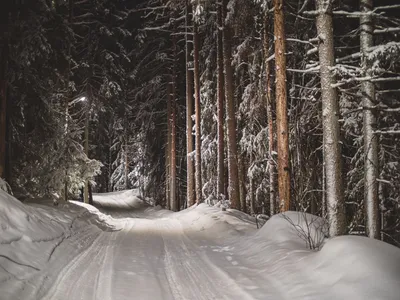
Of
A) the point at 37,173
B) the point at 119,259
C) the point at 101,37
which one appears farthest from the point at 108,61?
the point at 119,259

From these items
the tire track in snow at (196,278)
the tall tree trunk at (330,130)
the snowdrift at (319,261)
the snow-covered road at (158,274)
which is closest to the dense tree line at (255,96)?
the tall tree trunk at (330,130)

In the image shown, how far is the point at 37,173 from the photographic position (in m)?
15.1

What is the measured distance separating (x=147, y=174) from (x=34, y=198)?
67.2 ft

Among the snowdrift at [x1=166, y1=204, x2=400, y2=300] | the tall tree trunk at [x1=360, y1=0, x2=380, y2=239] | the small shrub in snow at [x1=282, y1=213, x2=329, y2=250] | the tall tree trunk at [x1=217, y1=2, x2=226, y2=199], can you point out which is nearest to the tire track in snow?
the snowdrift at [x1=166, y1=204, x2=400, y2=300]

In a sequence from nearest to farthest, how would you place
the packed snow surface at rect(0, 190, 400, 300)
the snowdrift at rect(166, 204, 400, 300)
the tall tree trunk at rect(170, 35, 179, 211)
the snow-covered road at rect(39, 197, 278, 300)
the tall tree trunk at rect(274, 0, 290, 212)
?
the snowdrift at rect(166, 204, 400, 300) < the packed snow surface at rect(0, 190, 400, 300) < the snow-covered road at rect(39, 197, 278, 300) < the tall tree trunk at rect(274, 0, 290, 212) < the tall tree trunk at rect(170, 35, 179, 211)

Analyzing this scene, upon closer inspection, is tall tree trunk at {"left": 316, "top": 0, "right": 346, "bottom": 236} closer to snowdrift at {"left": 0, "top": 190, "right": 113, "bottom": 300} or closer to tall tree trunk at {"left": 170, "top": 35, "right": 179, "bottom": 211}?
snowdrift at {"left": 0, "top": 190, "right": 113, "bottom": 300}

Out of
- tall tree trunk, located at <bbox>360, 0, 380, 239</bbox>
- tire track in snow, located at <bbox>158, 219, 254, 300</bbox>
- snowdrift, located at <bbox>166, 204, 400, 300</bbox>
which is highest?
tall tree trunk, located at <bbox>360, 0, 380, 239</bbox>

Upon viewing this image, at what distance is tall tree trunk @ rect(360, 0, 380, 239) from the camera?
920 cm

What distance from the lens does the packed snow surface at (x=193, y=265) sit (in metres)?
5.69

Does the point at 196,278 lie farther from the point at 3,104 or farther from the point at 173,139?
the point at 173,139

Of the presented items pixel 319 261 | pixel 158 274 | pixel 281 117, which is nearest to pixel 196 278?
pixel 158 274

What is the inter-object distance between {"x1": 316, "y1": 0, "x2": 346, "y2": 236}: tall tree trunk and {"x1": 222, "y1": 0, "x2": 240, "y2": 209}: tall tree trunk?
859 centimetres

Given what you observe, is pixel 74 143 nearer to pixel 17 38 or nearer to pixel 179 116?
pixel 17 38

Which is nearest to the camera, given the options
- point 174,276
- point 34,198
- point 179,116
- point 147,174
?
point 174,276
